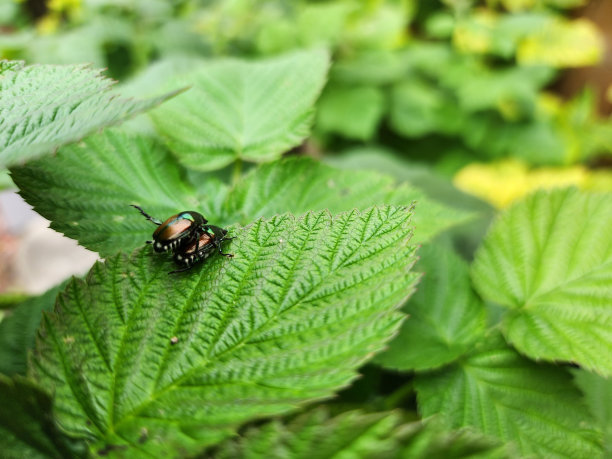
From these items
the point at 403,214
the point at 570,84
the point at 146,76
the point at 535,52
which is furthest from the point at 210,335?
the point at 570,84

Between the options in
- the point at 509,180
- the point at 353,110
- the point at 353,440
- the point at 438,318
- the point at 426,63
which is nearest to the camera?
the point at 353,440

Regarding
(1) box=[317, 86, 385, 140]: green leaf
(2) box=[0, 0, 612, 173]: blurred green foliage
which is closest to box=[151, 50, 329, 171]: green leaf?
(2) box=[0, 0, 612, 173]: blurred green foliage

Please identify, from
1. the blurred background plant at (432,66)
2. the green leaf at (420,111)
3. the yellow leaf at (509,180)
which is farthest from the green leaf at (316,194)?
the green leaf at (420,111)

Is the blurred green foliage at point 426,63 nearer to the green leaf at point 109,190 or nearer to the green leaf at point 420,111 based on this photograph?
the green leaf at point 420,111

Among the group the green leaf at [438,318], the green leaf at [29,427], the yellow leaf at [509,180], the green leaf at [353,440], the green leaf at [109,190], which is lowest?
the yellow leaf at [509,180]

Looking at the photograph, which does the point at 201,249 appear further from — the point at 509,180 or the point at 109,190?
the point at 509,180

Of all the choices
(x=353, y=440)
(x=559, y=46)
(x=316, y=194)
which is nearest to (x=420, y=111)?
(x=559, y=46)
